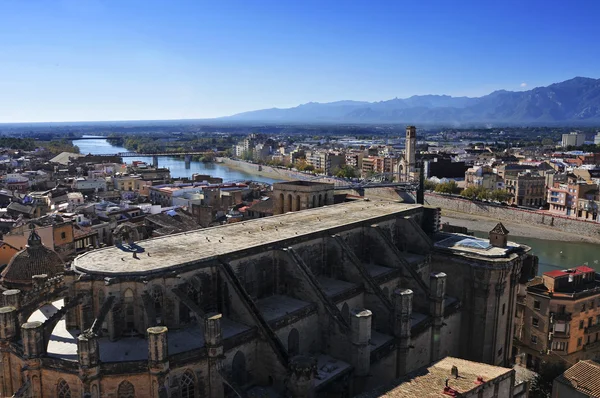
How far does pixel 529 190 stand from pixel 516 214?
1105 centimetres

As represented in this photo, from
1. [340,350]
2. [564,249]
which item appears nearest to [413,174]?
[564,249]

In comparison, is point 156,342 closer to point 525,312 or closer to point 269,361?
point 269,361

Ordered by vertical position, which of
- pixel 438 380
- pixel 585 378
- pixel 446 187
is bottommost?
pixel 446 187

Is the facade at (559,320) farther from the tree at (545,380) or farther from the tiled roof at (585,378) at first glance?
the tiled roof at (585,378)

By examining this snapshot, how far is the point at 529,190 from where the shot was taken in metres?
93.8

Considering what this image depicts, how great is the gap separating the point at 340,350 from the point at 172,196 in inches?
2120

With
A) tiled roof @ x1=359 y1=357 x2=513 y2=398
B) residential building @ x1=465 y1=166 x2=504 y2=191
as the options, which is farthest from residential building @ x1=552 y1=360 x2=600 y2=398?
residential building @ x1=465 y1=166 x2=504 y2=191

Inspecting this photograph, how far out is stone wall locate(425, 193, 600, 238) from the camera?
75250mm

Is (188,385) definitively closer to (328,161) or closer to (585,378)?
(585,378)

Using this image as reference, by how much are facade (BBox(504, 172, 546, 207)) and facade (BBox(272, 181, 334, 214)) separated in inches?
2562

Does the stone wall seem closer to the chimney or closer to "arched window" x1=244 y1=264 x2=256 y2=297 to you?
the chimney

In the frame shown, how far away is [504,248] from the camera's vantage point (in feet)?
108

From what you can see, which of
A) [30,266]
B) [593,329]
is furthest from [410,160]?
[30,266]

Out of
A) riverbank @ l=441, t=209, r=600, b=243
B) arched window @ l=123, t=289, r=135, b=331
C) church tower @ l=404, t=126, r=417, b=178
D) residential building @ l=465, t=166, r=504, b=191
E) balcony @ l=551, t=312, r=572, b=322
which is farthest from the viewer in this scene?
church tower @ l=404, t=126, r=417, b=178
